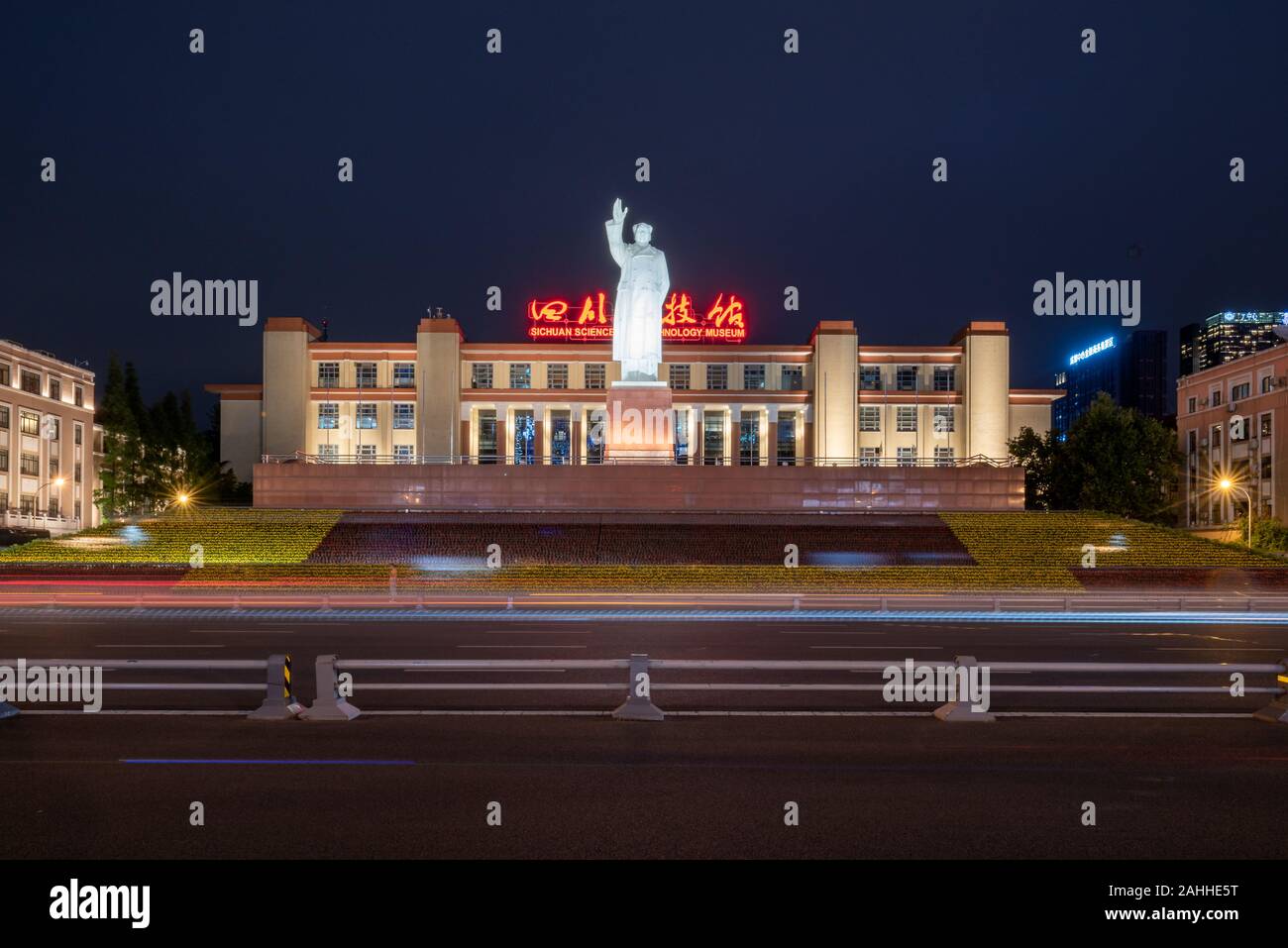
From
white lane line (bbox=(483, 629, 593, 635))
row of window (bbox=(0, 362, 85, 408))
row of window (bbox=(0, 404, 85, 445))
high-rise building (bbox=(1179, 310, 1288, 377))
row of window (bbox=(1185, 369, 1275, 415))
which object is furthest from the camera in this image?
high-rise building (bbox=(1179, 310, 1288, 377))

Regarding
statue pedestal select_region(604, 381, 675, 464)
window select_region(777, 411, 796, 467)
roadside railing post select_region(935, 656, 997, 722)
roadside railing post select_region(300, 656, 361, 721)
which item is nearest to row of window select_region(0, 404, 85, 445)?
statue pedestal select_region(604, 381, 675, 464)

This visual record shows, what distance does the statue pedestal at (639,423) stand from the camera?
42531mm

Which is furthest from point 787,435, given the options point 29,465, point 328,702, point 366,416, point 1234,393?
point 328,702

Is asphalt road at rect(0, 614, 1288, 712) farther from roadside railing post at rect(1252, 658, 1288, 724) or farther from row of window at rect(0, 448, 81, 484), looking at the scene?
row of window at rect(0, 448, 81, 484)

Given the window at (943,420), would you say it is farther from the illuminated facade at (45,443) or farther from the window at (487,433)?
the illuminated facade at (45,443)

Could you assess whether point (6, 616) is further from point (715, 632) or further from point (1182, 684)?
point (1182, 684)

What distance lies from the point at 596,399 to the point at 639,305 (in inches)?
1379

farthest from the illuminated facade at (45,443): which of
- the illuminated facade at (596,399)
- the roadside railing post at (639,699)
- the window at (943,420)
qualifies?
the roadside railing post at (639,699)

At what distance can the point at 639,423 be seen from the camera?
43.3 metres

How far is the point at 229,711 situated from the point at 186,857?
5.28m

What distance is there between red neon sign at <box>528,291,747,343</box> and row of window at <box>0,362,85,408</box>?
41762mm

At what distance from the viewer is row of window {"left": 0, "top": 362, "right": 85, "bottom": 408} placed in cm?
7319

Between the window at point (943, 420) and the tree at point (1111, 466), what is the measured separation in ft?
47.5

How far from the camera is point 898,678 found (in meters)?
13.6
